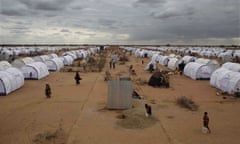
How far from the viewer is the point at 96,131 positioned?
440 inches

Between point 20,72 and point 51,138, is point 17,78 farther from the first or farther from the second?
point 51,138

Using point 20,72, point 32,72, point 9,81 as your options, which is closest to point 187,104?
point 9,81

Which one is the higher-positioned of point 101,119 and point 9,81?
point 9,81

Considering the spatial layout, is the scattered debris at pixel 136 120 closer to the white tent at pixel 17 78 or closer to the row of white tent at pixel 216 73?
the row of white tent at pixel 216 73

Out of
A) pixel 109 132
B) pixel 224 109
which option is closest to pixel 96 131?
pixel 109 132

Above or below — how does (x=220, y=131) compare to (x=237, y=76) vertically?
below

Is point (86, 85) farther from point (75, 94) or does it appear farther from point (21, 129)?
point (21, 129)

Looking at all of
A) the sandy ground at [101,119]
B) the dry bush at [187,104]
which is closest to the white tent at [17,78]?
the sandy ground at [101,119]

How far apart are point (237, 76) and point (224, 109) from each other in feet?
17.9

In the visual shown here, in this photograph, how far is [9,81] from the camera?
19.6 meters

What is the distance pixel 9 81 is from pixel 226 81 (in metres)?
15.9

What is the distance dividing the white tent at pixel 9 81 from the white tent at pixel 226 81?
1566 centimetres

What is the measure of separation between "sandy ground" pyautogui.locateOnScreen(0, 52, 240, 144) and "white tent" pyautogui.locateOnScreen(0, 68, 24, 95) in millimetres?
474

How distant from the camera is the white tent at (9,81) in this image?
1869cm
